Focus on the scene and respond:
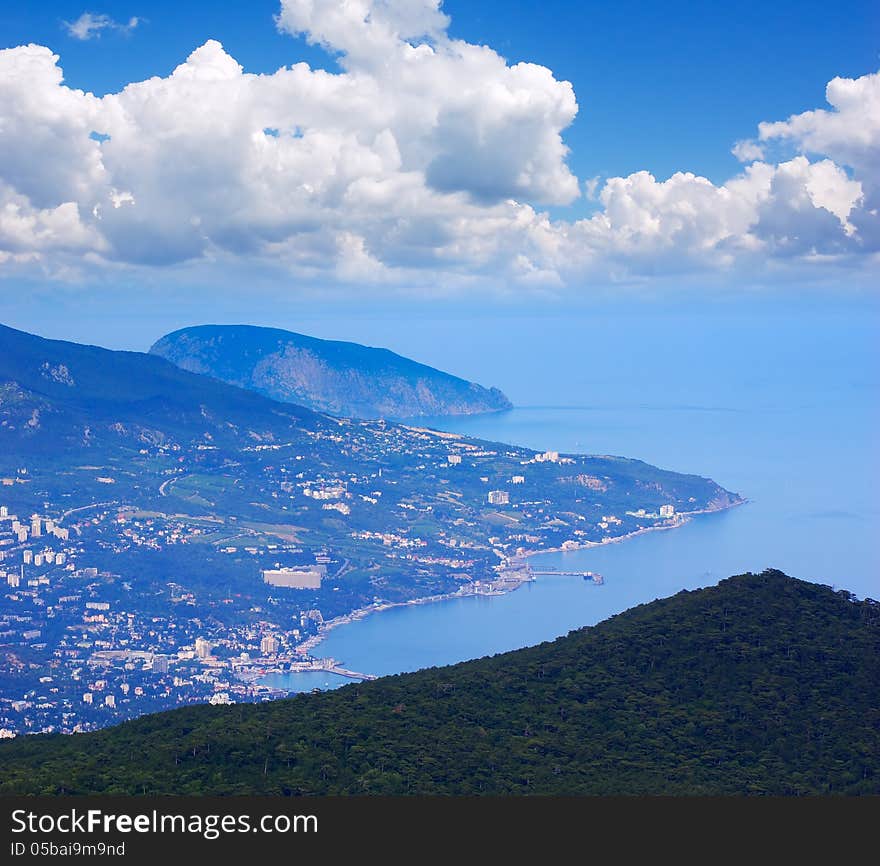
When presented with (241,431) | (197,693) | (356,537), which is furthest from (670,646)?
(241,431)

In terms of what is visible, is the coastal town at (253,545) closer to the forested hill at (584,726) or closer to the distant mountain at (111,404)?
the distant mountain at (111,404)

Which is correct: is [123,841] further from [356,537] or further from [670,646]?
[356,537]

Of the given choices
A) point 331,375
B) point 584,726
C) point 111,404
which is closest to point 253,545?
point 111,404

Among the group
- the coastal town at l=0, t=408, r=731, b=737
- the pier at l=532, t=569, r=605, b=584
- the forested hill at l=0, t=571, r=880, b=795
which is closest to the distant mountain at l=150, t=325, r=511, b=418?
the coastal town at l=0, t=408, r=731, b=737

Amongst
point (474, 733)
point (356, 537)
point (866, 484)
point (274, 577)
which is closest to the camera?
point (474, 733)

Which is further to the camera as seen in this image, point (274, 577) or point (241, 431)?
point (241, 431)

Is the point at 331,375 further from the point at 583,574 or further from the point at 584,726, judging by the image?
the point at 584,726
